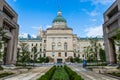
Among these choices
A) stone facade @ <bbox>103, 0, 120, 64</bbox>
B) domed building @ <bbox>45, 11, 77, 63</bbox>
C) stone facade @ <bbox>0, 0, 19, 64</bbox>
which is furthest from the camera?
domed building @ <bbox>45, 11, 77, 63</bbox>

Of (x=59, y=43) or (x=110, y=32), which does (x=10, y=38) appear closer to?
(x=110, y=32)

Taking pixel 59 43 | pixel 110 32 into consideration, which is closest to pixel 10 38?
pixel 110 32

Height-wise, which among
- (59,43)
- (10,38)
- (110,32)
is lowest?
(10,38)

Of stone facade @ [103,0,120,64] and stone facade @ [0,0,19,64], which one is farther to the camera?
stone facade @ [103,0,120,64]

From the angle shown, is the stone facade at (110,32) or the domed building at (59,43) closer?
the stone facade at (110,32)

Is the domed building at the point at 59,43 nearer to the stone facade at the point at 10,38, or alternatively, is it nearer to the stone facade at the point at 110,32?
the stone facade at the point at 110,32

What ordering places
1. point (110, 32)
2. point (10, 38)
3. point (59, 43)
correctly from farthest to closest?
A: point (59, 43) → point (110, 32) → point (10, 38)

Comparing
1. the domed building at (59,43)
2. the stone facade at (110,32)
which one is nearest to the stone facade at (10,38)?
the stone facade at (110,32)

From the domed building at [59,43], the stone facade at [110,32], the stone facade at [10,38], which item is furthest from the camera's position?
the domed building at [59,43]

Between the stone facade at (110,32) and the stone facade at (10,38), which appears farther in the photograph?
the stone facade at (110,32)

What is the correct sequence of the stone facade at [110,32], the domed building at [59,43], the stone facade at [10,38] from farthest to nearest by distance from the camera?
the domed building at [59,43] < the stone facade at [110,32] < the stone facade at [10,38]

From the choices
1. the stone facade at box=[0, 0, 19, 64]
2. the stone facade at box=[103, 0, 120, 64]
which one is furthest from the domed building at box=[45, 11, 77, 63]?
the stone facade at box=[0, 0, 19, 64]

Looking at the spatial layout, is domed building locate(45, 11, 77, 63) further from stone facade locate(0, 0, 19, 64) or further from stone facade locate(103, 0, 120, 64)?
stone facade locate(0, 0, 19, 64)

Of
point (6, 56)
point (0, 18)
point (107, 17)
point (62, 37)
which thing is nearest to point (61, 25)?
point (62, 37)
